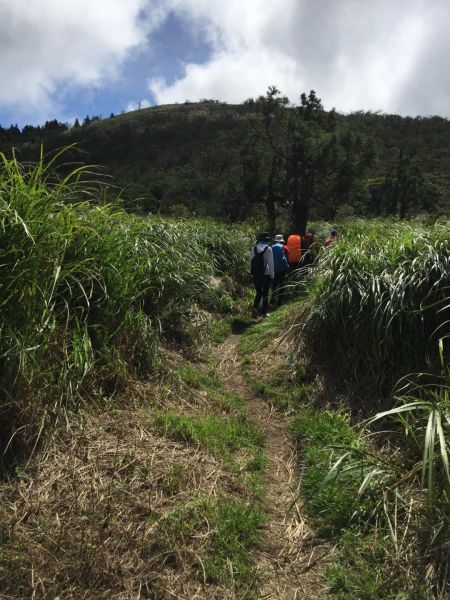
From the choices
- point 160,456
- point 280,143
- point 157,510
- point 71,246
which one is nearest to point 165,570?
point 157,510

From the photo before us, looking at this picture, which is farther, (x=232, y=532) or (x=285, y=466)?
(x=285, y=466)

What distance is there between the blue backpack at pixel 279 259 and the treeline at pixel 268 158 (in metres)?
2.34

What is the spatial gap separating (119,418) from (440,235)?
3.99m

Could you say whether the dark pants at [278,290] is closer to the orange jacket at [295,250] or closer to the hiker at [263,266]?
the orange jacket at [295,250]

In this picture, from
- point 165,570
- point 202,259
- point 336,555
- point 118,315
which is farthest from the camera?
point 202,259

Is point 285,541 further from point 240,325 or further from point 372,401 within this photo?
point 240,325

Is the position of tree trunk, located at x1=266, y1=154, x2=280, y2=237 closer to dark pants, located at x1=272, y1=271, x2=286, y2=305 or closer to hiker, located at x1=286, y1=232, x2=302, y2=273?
hiker, located at x1=286, y1=232, x2=302, y2=273

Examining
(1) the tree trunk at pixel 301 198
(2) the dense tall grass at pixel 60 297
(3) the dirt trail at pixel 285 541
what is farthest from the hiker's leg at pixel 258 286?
(1) the tree trunk at pixel 301 198

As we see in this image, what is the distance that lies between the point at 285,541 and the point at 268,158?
86.7 ft

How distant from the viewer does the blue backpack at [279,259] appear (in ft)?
33.2

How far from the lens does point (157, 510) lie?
2961 millimetres

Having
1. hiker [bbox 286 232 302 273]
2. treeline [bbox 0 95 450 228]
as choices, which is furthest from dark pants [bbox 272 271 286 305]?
treeline [bbox 0 95 450 228]

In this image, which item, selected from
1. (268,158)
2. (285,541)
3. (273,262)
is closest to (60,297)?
(285,541)

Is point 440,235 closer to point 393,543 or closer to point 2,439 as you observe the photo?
point 393,543
